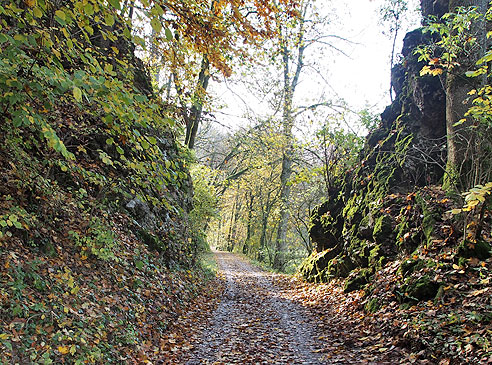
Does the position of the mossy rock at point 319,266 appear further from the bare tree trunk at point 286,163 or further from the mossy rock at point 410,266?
the bare tree trunk at point 286,163

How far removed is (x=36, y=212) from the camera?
5.40 meters

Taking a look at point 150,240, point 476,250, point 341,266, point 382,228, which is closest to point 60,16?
point 150,240

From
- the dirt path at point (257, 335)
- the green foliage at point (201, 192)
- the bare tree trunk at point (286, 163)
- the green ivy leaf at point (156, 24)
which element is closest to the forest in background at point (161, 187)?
the green ivy leaf at point (156, 24)

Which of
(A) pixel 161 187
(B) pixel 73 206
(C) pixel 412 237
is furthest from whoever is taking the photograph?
(C) pixel 412 237

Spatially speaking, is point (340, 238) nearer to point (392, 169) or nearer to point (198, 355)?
point (392, 169)

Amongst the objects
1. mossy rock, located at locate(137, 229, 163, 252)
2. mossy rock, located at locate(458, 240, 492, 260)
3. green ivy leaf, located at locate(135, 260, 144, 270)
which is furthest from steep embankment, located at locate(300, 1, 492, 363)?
mossy rock, located at locate(137, 229, 163, 252)

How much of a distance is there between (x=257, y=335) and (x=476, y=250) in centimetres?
442

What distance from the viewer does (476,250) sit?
565 centimetres

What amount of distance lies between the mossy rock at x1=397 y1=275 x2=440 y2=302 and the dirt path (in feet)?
6.42

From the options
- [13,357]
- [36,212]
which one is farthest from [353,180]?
[13,357]

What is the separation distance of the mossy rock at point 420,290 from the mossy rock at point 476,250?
2.47 ft

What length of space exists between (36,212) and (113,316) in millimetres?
2168

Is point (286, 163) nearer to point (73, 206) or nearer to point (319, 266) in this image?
point (319, 266)

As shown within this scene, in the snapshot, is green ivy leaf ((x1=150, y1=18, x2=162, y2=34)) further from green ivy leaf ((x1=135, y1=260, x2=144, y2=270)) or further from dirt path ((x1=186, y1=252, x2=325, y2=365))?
green ivy leaf ((x1=135, y1=260, x2=144, y2=270))
